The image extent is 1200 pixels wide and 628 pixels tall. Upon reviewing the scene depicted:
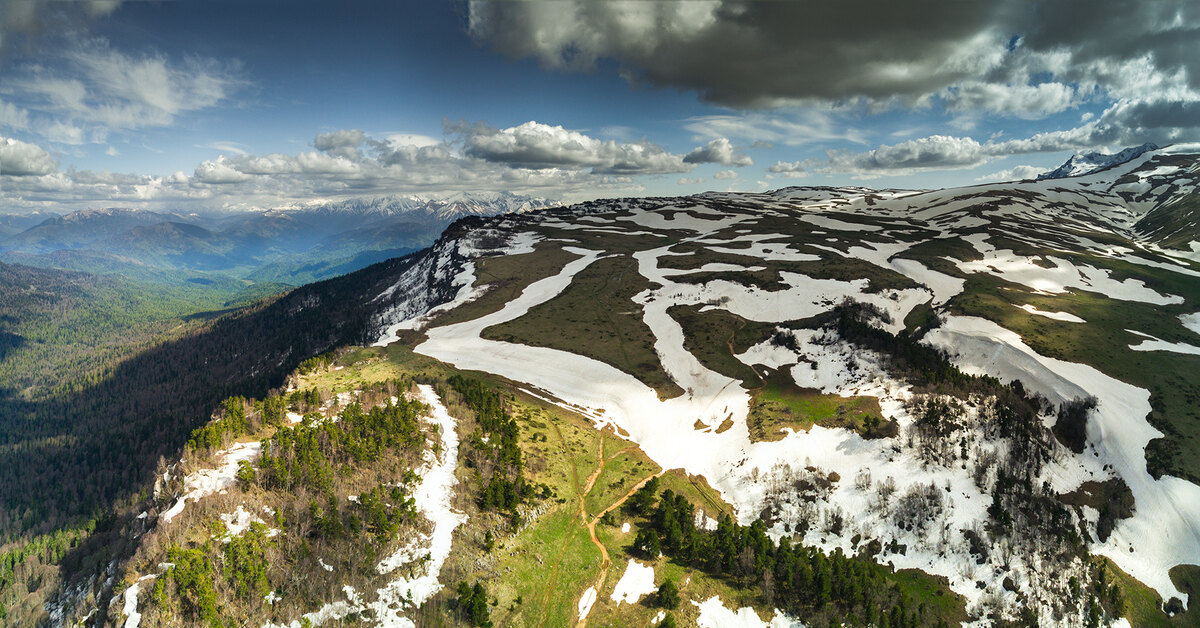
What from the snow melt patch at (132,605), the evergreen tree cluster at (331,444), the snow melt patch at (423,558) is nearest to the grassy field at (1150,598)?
the snow melt patch at (423,558)

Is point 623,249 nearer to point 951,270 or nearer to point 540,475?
point 951,270

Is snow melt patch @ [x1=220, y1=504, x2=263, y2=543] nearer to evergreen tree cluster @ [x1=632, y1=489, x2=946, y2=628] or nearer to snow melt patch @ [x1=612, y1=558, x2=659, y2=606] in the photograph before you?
snow melt patch @ [x1=612, y1=558, x2=659, y2=606]

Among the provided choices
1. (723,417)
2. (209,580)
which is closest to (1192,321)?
(723,417)

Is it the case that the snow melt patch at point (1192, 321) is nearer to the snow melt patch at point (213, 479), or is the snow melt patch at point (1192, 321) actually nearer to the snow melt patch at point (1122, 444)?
the snow melt patch at point (1122, 444)

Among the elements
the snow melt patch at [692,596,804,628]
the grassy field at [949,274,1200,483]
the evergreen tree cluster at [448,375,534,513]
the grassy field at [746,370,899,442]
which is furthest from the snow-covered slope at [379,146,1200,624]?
the evergreen tree cluster at [448,375,534,513]

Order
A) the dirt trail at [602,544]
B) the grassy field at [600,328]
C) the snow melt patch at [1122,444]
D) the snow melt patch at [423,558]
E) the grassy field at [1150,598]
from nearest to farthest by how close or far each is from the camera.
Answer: the snow melt patch at [423,558] < the grassy field at [1150,598] < the dirt trail at [602,544] < the snow melt patch at [1122,444] < the grassy field at [600,328]

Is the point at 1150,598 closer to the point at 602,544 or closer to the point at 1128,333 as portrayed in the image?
the point at 602,544
